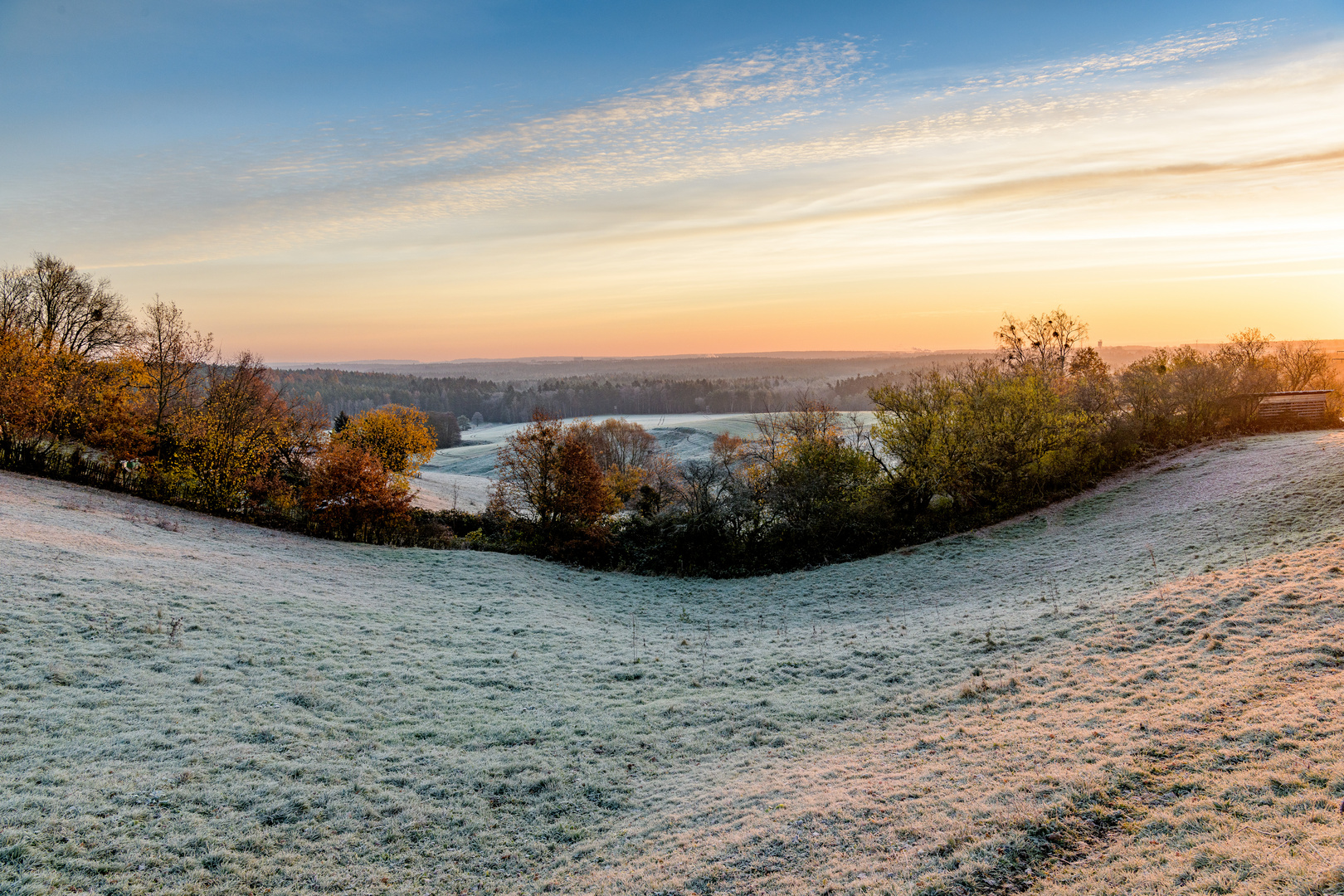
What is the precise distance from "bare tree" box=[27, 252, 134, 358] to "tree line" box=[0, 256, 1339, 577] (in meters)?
10.7

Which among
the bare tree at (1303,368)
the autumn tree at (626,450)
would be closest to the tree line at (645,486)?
the bare tree at (1303,368)

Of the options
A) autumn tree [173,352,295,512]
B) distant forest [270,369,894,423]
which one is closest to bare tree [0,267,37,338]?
autumn tree [173,352,295,512]

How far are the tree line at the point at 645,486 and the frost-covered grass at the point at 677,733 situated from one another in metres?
12.0

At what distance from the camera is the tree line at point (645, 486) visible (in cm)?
3641

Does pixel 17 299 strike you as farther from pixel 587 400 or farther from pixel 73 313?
pixel 587 400

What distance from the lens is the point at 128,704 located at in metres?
13.0

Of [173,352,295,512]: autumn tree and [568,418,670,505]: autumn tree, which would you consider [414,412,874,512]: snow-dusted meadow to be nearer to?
[568,418,670,505]: autumn tree

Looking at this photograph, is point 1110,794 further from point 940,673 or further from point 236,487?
point 236,487

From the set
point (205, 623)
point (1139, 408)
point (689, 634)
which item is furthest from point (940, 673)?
point (1139, 408)

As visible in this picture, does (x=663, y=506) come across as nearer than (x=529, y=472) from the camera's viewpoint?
No

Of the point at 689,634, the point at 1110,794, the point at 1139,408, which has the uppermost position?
the point at 1139,408

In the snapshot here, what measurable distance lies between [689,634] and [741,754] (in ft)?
33.4

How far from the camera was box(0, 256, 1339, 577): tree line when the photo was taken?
36406 millimetres

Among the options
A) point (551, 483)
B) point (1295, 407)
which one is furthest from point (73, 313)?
point (1295, 407)
